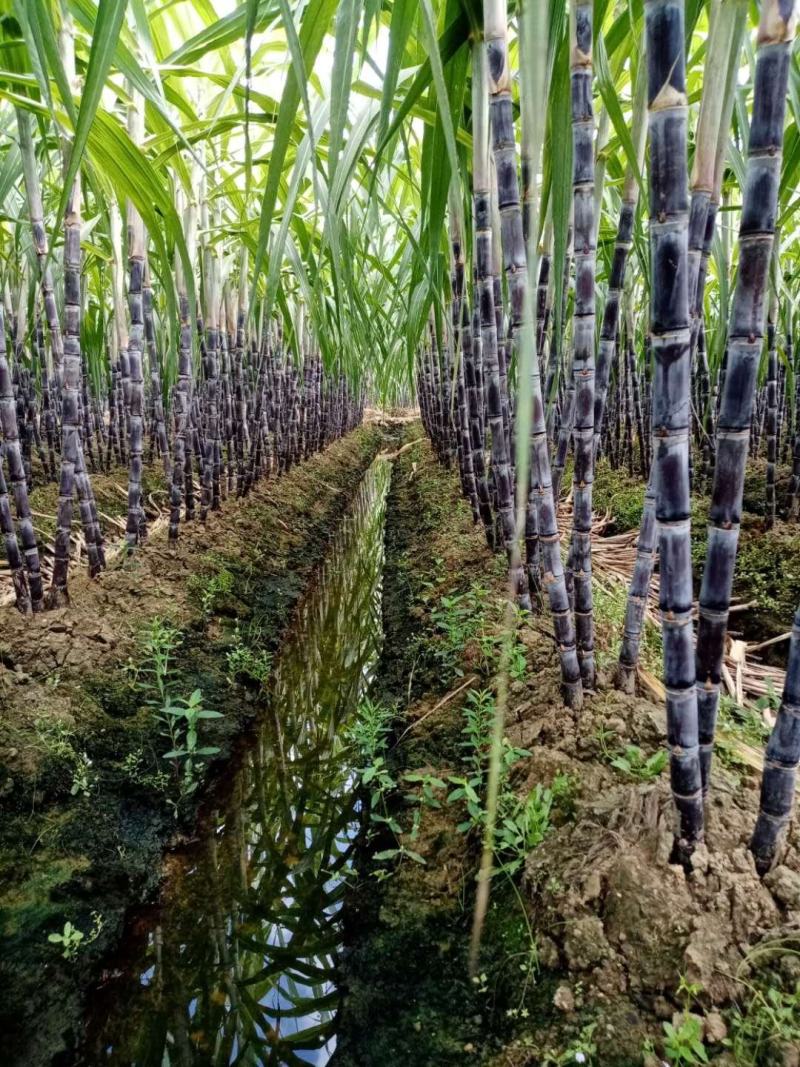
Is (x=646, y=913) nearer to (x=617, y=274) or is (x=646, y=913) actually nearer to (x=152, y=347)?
(x=617, y=274)

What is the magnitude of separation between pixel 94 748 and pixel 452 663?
44.0 inches

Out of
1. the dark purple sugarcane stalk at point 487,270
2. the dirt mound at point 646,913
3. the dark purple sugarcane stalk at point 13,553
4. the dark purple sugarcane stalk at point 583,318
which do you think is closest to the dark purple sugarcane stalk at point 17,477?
the dark purple sugarcane stalk at point 13,553

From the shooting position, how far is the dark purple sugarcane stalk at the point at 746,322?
68 centimetres

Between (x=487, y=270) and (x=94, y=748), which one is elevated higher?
(x=487, y=270)

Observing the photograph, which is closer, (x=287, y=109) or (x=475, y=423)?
(x=287, y=109)

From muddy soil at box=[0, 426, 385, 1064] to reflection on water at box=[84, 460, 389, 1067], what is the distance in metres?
0.08

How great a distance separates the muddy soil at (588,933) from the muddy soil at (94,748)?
1.85 feet

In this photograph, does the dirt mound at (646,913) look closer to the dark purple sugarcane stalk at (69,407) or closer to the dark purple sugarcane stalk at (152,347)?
the dark purple sugarcane stalk at (69,407)

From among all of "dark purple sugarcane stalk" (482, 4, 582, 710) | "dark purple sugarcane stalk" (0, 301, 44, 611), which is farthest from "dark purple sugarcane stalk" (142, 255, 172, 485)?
"dark purple sugarcane stalk" (482, 4, 582, 710)

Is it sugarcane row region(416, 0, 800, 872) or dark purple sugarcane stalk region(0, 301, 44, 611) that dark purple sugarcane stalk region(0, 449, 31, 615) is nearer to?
dark purple sugarcane stalk region(0, 301, 44, 611)

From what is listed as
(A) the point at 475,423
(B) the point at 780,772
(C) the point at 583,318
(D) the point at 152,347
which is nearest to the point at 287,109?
(C) the point at 583,318

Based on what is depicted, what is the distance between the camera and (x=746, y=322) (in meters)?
0.78

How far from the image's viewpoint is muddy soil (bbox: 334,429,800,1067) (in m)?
Result: 0.90

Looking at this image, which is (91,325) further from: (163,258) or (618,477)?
(618,477)
